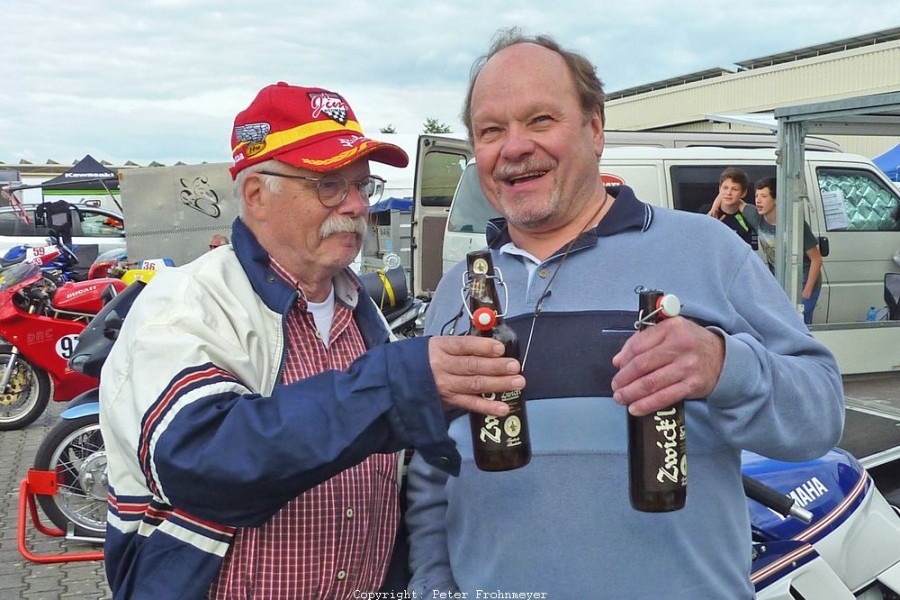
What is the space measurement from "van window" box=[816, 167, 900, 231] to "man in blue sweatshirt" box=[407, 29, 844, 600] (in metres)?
7.38

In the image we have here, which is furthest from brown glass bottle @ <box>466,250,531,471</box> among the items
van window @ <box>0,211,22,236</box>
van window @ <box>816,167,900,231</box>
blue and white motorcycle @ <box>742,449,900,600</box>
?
van window @ <box>0,211,22,236</box>

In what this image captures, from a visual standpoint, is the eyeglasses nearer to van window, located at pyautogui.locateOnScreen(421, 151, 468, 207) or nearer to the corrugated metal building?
van window, located at pyautogui.locateOnScreen(421, 151, 468, 207)

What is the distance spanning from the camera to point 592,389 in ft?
5.73

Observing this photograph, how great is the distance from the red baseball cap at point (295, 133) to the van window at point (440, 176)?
861cm

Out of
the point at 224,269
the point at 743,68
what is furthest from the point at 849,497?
the point at 743,68

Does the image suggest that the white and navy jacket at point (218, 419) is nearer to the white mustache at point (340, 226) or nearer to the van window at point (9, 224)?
the white mustache at point (340, 226)

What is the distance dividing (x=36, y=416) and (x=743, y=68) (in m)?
31.4

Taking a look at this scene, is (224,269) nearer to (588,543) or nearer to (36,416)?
(588,543)

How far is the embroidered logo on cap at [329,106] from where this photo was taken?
1.94 m

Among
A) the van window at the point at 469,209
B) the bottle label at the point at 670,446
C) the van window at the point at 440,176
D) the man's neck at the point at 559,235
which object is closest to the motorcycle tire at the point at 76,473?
the man's neck at the point at 559,235

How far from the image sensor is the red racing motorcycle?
6713mm

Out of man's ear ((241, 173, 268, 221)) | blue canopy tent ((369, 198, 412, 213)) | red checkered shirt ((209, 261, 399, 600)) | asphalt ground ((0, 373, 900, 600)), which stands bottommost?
asphalt ground ((0, 373, 900, 600))

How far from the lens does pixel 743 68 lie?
1292 inches

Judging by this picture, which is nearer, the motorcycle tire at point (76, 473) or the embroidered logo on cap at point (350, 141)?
the embroidered logo on cap at point (350, 141)
